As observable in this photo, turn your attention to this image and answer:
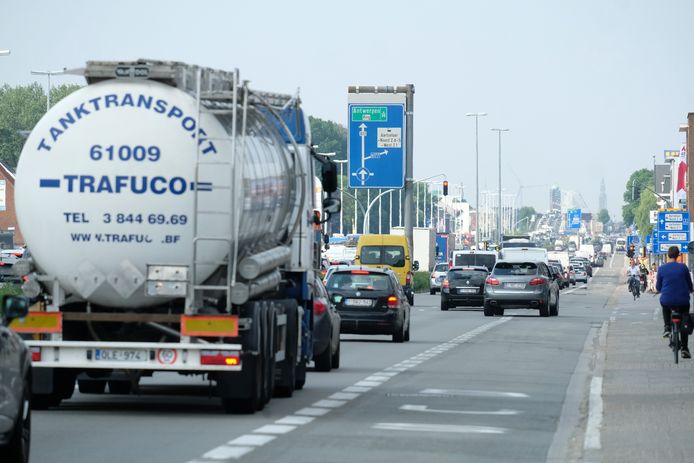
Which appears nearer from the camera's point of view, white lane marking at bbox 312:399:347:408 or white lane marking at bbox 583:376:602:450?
white lane marking at bbox 583:376:602:450

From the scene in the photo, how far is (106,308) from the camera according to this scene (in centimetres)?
1688

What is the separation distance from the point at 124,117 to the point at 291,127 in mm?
3417

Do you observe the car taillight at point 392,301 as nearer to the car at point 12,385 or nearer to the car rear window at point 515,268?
the car rear window at point 515,268

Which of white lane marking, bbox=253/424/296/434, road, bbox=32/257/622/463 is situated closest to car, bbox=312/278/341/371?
road, bbox=32/257/622/463

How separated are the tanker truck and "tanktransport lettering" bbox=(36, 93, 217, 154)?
0.01 metres

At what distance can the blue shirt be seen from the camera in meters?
26.9

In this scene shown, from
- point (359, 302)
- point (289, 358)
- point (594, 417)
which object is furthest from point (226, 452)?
point (359, 302)

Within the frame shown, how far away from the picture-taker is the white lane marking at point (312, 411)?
17.6m

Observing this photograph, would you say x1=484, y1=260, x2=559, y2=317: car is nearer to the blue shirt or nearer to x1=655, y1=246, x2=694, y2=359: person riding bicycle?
x1=655, y1=246, x2=694, y2=359: person riding bicycle

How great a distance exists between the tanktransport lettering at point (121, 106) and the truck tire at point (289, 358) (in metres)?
Answer: 3.28

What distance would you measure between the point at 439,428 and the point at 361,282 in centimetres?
1868

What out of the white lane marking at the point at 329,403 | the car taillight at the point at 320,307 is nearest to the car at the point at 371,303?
the car taillight at the point at 320,307

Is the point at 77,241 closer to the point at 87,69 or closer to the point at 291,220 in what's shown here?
the point at 87,69

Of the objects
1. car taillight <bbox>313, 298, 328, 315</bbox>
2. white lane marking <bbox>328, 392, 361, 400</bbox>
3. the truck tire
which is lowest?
white lane marking <bbox>328, 392, 361, 400</bbox>
